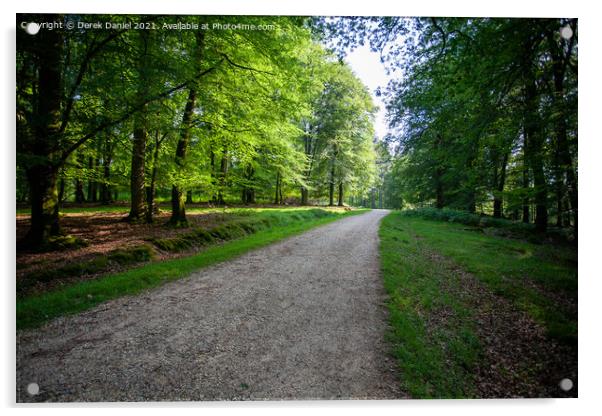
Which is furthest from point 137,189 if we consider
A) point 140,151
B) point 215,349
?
point 215,349

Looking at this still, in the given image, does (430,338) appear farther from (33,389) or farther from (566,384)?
(33,389)

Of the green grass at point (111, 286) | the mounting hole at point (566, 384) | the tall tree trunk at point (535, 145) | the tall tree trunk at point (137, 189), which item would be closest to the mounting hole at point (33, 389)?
the green grass at point (111, 286)

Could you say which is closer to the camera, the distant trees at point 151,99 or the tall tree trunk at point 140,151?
the distant trees at point 151,99

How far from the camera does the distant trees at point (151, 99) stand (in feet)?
12.3

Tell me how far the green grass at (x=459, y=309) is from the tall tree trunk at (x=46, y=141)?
555cm

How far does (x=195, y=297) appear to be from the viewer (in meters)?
4.11

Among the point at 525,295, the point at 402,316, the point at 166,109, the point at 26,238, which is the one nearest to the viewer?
the point at 525,295

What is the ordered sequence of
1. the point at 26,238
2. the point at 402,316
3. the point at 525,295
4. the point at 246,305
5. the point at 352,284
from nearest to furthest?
1. the point at 525,295
2. the point at 402,316
3. the point at 246,305
4. the point at 26,238
5. the point at 352,284

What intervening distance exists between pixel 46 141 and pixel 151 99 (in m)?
1.68

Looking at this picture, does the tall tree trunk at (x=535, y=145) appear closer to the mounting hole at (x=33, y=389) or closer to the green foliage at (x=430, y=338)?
the green foliage at (x=430, y=338)

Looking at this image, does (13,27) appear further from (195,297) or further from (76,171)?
(195,297)

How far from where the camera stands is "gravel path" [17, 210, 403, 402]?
235 cm

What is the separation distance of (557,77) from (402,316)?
368 cm

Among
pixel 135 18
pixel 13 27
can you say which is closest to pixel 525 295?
pixel 135 18
